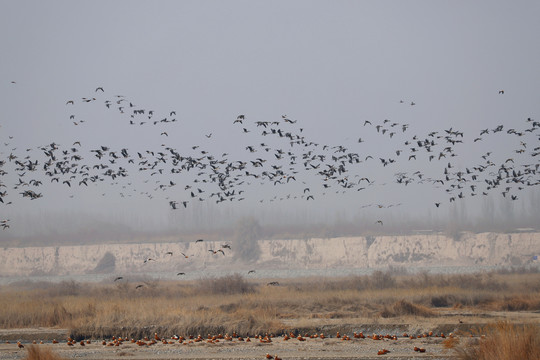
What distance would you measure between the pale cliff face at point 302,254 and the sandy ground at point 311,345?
93.3 metres

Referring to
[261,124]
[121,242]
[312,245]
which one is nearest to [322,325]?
[261,124]

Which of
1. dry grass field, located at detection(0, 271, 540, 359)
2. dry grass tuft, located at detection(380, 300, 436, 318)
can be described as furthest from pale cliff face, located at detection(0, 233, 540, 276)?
dry grass tuft, located at detection(380, 300, 436, 318)

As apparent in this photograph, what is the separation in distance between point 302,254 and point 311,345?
A: 110 m

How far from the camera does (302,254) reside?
13588cm

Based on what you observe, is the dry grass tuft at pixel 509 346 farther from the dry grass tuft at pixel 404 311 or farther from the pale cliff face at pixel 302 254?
the pale cliff face at pixel 302 254

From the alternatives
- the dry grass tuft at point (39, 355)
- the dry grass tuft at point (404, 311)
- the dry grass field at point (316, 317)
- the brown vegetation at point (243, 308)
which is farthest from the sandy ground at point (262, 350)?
the dry grass tuft at point (404, 311)

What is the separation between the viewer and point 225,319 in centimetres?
3138

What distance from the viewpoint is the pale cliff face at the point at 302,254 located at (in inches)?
4862

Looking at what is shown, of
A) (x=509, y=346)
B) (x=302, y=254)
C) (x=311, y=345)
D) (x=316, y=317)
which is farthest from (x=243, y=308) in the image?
(x=302, y=254)

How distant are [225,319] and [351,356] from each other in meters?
9.00

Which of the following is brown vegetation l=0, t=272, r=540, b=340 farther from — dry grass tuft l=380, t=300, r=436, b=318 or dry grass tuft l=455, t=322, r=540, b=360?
dry grass tuft l=455, t=322, r=540, b=360

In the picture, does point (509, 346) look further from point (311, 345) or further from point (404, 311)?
point (404, 311)

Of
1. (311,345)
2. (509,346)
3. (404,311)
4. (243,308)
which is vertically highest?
(509,346)

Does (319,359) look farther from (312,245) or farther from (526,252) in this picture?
(312,245)
